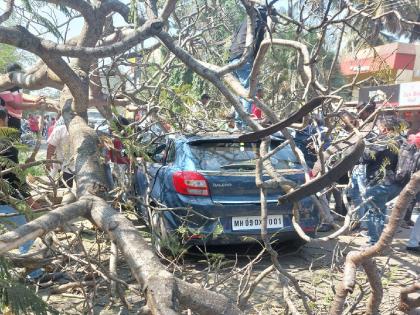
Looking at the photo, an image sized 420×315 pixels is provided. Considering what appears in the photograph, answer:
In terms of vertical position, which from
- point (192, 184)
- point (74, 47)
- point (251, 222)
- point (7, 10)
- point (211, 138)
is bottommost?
point (251, 222)

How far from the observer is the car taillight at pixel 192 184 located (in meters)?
5.14

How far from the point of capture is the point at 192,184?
203 inches

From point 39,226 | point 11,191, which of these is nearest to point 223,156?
point 11,191

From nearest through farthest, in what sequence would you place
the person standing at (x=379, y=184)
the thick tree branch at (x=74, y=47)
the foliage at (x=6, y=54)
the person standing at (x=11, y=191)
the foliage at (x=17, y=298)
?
1. the foliage at (x=17, y=298)
2. the thick tree branch at (x=74, y=47)
3. the person standing at (x=11, y=191)
4. the foliage at (x=6, y=54)
5. the person standing at (x=379, y=184)

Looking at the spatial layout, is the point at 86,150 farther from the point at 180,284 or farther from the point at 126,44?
Answer: the point at 180,284

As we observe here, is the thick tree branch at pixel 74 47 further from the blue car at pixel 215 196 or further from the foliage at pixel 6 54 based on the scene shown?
the blue car at pixel 215 196

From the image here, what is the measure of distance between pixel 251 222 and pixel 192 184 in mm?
804

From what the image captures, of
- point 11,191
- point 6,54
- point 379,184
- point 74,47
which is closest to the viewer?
point 74,47

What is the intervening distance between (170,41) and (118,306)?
2.32m

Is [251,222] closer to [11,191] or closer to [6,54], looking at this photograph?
[11,191]

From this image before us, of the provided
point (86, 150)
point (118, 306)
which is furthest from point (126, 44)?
point (118, 306)

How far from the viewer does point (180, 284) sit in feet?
6.61

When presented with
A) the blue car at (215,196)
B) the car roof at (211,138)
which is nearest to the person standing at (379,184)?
the blue car at (215,196)

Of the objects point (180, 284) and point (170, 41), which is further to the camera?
point (170, 41)
